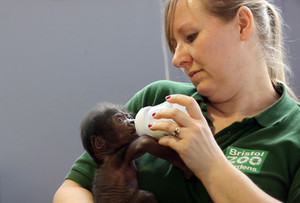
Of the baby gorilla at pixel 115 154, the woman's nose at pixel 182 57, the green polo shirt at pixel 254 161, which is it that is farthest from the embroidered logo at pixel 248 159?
the woman's nose at pixel 182 57

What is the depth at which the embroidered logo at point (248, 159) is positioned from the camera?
1.13 metres

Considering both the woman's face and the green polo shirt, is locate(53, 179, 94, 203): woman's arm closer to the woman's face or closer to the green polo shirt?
the green polo shirt

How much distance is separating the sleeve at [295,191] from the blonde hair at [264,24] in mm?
416

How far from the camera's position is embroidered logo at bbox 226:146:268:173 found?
44.6 inches

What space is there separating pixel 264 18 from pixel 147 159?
0.62 m

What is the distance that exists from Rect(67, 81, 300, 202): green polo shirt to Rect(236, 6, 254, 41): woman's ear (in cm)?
24

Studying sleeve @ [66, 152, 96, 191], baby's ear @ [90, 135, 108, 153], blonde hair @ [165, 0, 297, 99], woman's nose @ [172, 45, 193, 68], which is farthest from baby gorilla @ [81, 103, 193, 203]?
blonde hair @ [165, 0, 297, 99]

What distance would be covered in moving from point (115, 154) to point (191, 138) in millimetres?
303

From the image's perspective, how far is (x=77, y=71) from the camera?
227 centimetres

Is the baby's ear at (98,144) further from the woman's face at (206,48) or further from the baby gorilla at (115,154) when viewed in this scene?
the woman's face at (206,48)

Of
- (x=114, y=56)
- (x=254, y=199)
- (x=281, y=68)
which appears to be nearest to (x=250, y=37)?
(x=281, y=68)

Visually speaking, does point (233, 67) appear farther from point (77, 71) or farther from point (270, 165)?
point (77, 71)

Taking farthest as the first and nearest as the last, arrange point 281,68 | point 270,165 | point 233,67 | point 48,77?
1. point 48,77
2. point 281,68
3. point 233,67
4. point 270,165

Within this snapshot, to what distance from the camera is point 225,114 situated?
1.35 metres
